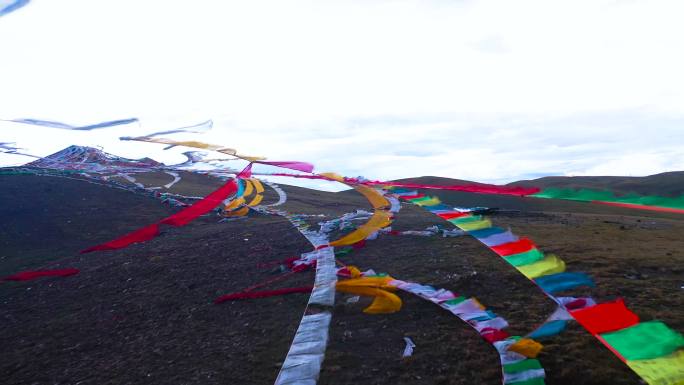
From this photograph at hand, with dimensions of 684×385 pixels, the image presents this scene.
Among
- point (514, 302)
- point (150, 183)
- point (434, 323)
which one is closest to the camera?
point (434, 323)

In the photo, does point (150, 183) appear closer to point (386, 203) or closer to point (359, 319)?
point (386, 203)

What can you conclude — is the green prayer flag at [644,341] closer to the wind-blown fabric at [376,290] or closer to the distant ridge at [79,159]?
the wind-blown fabric at [376,290]

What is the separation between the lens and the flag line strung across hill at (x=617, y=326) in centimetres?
398

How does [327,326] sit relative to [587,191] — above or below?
below

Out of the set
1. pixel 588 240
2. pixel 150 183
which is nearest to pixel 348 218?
pixel 588 240

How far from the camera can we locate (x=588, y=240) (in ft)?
42.1

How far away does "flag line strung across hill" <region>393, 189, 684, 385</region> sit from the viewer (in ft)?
13.1

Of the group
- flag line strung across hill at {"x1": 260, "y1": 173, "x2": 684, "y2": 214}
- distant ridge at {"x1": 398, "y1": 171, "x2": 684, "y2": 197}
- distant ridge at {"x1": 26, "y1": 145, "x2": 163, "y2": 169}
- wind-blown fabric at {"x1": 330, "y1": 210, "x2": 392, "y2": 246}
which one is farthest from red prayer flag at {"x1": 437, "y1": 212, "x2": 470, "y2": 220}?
distant ridge at {"x1": 398, "y1": 171, "x2": 684, "y2": 197}

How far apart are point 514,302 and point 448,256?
323cm

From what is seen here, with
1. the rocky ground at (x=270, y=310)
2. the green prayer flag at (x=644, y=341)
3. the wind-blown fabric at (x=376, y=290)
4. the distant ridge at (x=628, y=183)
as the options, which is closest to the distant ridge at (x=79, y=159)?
the rocky ground at (x=270, y=310)

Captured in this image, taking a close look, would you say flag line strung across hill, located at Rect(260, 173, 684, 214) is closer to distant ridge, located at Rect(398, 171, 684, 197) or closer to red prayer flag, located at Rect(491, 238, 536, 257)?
red prayer flag, located at Rect(491, 238, 536, 257)

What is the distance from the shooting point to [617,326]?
4539 mm

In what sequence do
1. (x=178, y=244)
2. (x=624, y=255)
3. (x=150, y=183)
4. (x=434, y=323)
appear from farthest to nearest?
(x=150, y=183), (x=178, y=244), (x=624, y=255), (x=434, y=323)

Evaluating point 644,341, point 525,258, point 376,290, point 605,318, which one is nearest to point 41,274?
point 376,290
